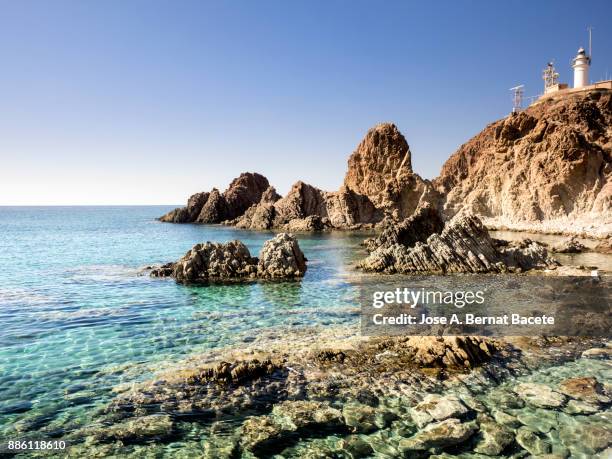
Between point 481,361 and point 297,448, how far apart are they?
23.1 ft

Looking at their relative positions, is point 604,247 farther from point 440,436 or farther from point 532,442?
point 440,436

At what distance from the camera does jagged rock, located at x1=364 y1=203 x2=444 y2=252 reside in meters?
39.9

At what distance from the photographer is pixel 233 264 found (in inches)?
1221

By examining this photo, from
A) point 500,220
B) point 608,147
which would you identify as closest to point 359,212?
point 500,220

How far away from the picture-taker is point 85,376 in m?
12.8

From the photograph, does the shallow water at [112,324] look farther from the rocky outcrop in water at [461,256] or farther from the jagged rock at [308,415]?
the rocky outcrop in water at [461,256]

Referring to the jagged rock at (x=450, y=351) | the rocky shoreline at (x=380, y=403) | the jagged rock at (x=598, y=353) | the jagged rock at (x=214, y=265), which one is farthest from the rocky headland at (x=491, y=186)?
the rocky shoreline at (x=380, y=403)

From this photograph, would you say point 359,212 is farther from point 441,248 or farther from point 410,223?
point 441,248

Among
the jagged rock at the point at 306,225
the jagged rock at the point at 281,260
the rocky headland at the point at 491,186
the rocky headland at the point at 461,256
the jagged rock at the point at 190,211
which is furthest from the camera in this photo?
the jagged rock at the point at 190,211

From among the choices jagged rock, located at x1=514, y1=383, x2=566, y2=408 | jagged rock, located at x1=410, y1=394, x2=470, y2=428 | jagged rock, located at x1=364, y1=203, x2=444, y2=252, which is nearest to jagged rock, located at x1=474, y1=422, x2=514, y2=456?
jagged rock, located at x1=410, y1=394, x2=470, y2=428

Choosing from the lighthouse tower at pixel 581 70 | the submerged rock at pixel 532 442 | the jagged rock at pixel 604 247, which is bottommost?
the submerged rock at pixel 532 442

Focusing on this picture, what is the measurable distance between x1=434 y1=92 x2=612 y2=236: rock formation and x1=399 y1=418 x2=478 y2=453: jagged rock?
176 ft

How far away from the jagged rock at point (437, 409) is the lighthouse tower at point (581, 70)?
114m

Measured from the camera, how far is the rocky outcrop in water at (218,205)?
383 ft
